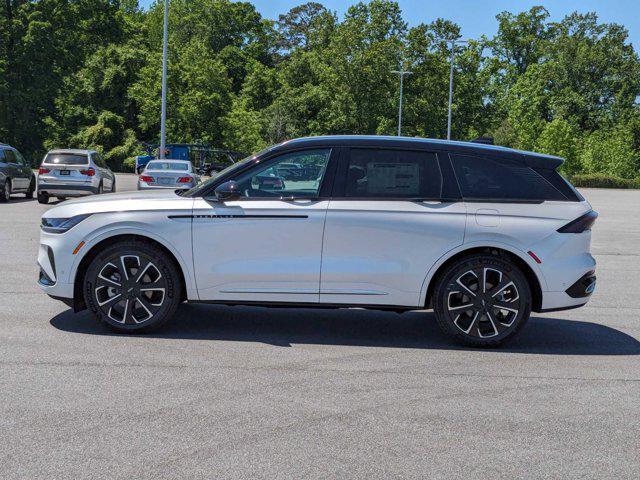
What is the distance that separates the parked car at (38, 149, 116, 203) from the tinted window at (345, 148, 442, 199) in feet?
58.0

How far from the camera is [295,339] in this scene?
729cm

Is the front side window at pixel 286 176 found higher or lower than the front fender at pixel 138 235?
higher

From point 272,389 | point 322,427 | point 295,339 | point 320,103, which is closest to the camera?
point 322,427

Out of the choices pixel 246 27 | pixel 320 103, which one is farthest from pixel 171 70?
pixel 246 27

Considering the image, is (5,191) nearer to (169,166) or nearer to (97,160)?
(97,160)

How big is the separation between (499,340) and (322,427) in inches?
104

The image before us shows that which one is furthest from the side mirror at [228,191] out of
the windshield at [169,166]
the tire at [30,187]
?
the tire at [30,187]

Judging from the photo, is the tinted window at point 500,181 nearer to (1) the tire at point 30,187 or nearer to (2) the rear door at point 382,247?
(2) the rear door at point 382,247

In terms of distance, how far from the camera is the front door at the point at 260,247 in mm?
7039

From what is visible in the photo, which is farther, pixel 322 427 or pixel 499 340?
pixel 499 340

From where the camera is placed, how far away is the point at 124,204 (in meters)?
7.27

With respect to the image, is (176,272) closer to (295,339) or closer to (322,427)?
(295,339)

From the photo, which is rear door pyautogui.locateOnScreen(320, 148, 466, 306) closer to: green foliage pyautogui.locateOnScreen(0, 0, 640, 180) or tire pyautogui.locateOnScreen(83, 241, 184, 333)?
tire pyautogui.locateOnScreen(83, 241, 184, 333)

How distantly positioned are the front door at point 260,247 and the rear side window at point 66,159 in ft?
58.9
